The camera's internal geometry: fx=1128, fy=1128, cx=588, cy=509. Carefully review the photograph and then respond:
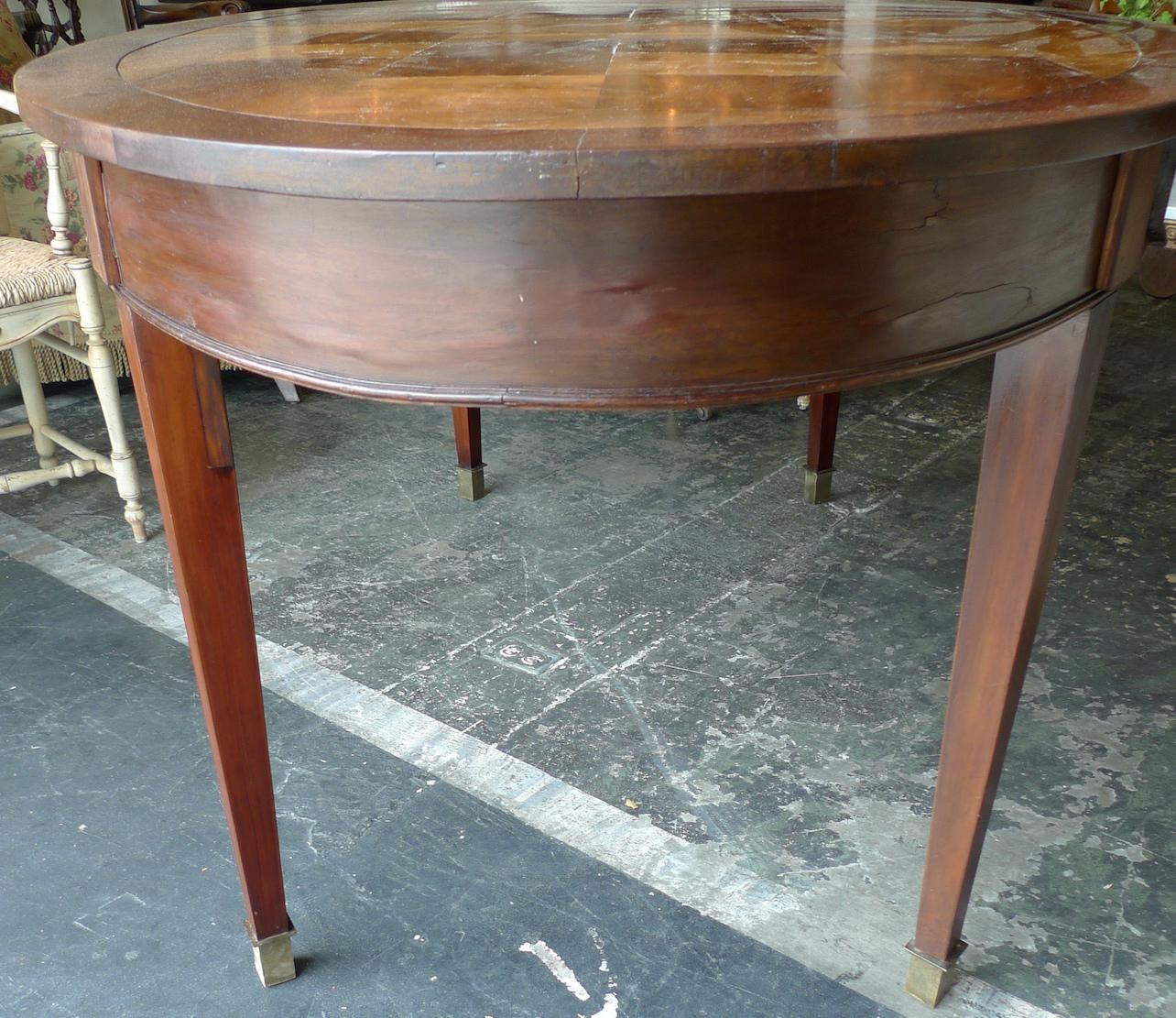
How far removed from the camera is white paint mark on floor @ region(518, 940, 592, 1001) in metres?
1.18

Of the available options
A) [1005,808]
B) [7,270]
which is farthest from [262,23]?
[1005,808]

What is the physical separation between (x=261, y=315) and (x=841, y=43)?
62cm

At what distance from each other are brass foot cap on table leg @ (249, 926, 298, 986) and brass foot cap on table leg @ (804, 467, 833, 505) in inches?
53.0

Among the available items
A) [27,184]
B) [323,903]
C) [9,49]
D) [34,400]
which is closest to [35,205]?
[27,184]

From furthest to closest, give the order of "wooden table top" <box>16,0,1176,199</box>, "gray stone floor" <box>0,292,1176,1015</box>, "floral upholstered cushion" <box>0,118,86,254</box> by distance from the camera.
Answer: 1. "floral upholstered cushion" <box>0,118,86,254</box>
2. "gray stone floor" <box>0,292,1176,1015</box>
3. "wooden table top" <box>16,0,1176,199</box>

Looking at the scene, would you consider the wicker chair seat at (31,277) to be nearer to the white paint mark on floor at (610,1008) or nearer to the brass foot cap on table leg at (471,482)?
the brass foot cap on table leg at (471,482)

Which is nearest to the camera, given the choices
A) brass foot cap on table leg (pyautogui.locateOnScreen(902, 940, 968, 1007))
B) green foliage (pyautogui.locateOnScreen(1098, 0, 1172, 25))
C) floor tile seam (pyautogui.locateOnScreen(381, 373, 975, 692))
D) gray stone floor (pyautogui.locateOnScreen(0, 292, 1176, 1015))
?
brass foot cap on table leg (pyautogui.locateOnScreen(902, 940, 968, 1007))

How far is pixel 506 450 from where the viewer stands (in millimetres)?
2488

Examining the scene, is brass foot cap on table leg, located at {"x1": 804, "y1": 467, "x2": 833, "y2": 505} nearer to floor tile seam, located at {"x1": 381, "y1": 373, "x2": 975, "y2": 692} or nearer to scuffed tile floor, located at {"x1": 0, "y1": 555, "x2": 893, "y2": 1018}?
floor tile seam, located at {"x1": 381, "y1": 373, "x2": 975, "y2": 692}

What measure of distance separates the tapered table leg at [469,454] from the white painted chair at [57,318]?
0.61 metres

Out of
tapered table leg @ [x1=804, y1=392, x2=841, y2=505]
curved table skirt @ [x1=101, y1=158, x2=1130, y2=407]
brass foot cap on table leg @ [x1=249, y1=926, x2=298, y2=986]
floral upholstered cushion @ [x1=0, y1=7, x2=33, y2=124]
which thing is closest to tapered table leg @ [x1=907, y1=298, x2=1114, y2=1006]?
curved table skirt @ [x1=101, y1=158, x2=1130, y2=407]

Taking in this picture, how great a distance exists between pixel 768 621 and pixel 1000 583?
2.82 feet

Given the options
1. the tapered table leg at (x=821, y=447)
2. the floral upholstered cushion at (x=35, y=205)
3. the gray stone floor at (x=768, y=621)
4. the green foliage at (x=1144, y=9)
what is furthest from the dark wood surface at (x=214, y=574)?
the green foliage at (x=1144, y=9)

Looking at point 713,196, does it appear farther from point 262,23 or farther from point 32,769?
point 32,769
